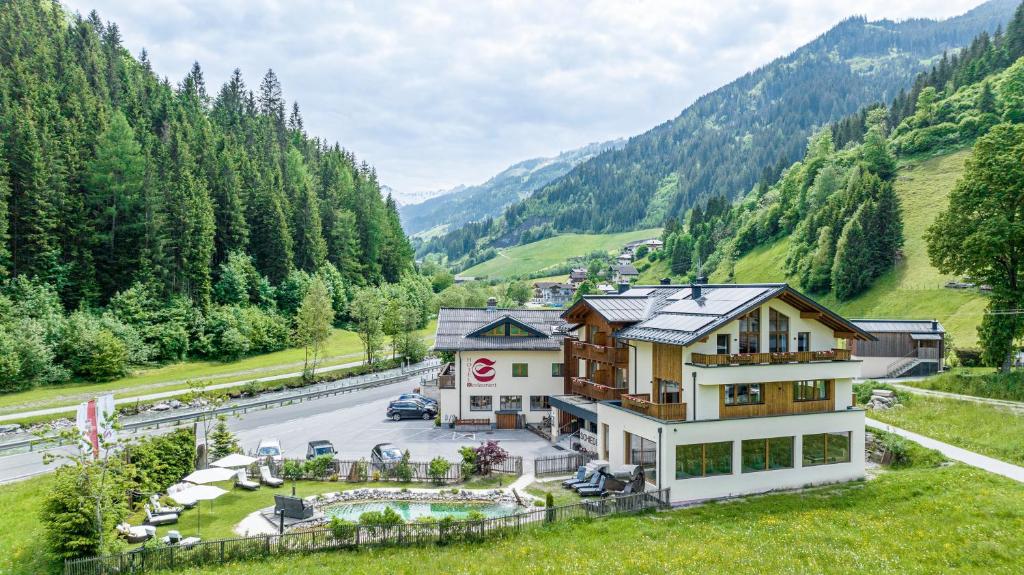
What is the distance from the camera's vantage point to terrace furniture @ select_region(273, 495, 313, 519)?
24.8 meters

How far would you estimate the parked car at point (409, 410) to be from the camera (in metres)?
47.3

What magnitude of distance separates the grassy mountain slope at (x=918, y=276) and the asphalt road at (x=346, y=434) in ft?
139

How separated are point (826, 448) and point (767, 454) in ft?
12.0

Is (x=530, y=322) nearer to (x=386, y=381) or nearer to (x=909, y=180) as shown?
(x=386, y=381)

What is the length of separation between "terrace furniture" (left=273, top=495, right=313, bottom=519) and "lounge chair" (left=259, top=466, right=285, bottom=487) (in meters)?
5.22

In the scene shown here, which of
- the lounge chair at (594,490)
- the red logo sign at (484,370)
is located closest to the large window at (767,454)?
the lounge chair at (594,490)

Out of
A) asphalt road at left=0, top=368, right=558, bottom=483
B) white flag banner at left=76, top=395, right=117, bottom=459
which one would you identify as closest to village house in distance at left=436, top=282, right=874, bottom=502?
asphalt road at left=0, top=368, right=558, bottom=483

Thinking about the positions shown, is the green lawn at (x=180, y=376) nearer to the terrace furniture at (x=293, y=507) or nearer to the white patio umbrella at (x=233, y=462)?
the white patio umbrella at (x=233, y=462)

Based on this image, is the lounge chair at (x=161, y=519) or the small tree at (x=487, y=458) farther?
the small tree at (x=487, y=458)

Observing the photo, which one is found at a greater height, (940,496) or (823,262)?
(823,262)

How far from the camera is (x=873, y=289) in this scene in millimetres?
82875

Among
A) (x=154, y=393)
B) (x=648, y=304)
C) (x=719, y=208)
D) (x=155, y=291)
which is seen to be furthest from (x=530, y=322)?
(x=719, y=208)

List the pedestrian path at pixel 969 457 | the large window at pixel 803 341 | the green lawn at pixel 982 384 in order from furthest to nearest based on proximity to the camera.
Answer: the green lawn at pixel 982 384, the large window at pixel 803 341, the pedestrian path at pixel 969 457

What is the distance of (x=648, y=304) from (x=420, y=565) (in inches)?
890
